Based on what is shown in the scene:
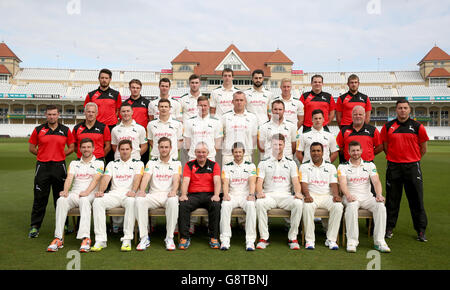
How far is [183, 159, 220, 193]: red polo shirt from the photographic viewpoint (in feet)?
18.6

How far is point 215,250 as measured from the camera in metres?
5.06

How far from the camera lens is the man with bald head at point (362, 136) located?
5984 mm

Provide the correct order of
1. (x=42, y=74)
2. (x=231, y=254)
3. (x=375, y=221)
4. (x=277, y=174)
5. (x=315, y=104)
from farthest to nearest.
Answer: (x=42, y=74) → (x=315, y=104) → (x=277, y=174) → (x=375, y=221) → (x=231, y=254)

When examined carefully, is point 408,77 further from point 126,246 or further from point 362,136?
point 126,246

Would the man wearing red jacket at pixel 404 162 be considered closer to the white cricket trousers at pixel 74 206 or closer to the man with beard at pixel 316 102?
the man with beard at pixel 316 102

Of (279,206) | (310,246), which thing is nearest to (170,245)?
(279,206)

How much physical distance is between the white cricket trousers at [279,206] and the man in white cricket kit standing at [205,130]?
5.02 ft

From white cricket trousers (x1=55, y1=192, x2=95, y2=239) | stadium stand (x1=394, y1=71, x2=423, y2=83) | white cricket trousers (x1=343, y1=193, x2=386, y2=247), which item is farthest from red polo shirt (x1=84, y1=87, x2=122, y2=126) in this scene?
stadium stand (x1=394, y1=71, x2=423, y2=83)

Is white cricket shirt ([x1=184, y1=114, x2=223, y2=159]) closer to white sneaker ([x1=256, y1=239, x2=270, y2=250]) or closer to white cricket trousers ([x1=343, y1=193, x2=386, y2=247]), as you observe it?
white sneaker ([x1=256, y1=239, x2=270, y2=250])

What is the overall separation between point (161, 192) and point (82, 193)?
1.24m

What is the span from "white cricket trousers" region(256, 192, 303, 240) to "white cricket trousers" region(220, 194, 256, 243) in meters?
0.12

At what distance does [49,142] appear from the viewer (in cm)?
589
